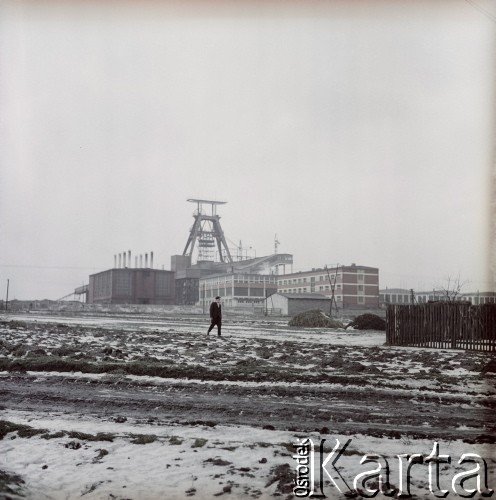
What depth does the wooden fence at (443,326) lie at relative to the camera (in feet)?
49.9

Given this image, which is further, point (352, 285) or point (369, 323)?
point (352, 285)

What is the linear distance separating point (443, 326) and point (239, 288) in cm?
5699

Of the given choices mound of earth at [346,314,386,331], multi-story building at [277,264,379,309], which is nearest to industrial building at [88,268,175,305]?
multi-story building at [277,264,379,309]

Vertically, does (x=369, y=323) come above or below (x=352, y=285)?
below

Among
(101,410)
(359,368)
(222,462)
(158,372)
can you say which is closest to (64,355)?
(158,372)

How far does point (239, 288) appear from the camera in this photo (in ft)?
238

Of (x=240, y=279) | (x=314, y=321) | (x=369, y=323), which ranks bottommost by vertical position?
(x=314, y=321)

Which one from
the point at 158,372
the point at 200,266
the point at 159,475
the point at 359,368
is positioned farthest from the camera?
the point at 200,266

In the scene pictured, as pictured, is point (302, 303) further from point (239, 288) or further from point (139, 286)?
point (139, 286)

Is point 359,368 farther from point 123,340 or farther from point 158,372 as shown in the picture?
point 123,340

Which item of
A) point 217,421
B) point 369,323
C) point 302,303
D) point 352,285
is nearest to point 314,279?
point 352,285

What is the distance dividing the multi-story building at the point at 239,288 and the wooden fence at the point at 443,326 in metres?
52.5

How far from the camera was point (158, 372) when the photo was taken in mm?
9602

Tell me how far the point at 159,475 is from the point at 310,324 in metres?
25.8
